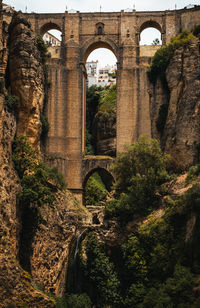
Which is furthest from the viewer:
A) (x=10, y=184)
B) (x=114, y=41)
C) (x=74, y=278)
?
(x=114, y=41)

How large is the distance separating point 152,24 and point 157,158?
14.7m

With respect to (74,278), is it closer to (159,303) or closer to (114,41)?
(159,303)

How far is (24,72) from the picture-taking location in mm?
28156

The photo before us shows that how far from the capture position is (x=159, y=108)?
31.8 m

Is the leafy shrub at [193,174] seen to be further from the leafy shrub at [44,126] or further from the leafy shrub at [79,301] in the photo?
the leafy shrub at [44,126]

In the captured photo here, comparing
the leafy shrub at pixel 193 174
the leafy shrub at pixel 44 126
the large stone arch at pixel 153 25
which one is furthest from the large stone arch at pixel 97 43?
the leafy shrub at pixel 193 174

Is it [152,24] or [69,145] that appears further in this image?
[152,24]

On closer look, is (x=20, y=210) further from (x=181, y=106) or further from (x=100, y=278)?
(x=181, y=106)

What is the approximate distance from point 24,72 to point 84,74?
7369mm

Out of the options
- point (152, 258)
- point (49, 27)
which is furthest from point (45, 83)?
point (152, 258)

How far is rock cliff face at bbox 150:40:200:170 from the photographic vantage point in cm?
2752

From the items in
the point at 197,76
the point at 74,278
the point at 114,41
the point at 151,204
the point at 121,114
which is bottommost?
the point at 74,278

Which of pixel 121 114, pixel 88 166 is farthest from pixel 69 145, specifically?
pixel 121 114

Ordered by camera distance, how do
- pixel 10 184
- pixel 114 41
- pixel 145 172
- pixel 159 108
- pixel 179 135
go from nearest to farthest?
pixel 10 184
pixel 145 172
pixel 179 135
pixel 159 108
pixel 114 41
